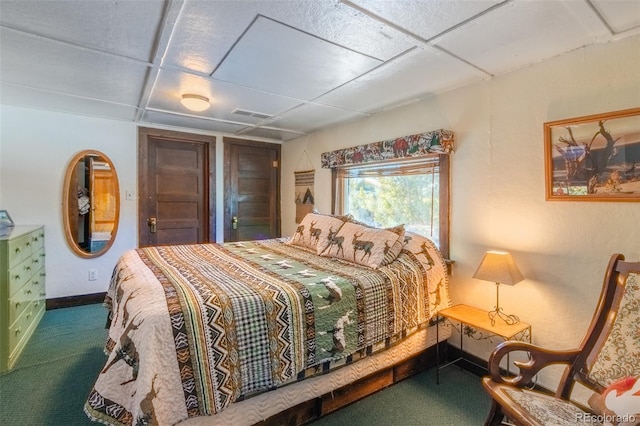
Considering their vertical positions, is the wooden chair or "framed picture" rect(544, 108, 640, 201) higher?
"framed picture" rect(544, 108, 640, 201)

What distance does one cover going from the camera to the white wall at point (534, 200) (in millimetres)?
1801

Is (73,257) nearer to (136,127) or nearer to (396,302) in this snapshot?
(136,127)

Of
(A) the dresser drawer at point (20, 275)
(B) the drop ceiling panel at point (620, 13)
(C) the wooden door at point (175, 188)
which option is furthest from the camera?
(C) the wooden door at point (175, 188)

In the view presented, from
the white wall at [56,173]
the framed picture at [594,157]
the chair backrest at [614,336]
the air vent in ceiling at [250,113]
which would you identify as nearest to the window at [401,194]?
the framed picture at [594,157]

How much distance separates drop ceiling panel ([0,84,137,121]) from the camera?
110 inches

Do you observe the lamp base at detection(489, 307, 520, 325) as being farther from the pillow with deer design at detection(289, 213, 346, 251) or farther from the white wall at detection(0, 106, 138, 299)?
the white wall at detection(0, 106, 138, 299)

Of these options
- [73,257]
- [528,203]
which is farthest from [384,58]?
[73,257]

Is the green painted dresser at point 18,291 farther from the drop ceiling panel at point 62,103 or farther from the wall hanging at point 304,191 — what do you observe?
the wall hanging at point 304,191

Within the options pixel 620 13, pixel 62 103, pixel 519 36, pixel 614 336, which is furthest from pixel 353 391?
pixel 62 103

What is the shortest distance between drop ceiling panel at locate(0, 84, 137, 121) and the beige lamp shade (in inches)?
137

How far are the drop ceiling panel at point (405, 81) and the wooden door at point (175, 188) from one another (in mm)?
2169

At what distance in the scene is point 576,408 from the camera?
4.67 feet

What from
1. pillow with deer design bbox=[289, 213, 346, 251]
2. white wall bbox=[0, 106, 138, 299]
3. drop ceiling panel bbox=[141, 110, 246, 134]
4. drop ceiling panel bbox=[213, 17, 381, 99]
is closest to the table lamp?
pillow with deer design bbox=[289, 213, 346, 251]

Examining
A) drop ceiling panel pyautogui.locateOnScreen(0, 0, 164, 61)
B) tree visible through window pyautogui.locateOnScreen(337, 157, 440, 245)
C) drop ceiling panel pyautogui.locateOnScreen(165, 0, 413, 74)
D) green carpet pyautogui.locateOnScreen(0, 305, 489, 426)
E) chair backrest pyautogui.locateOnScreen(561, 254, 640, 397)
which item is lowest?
green carpet pyautogui.locateOnScreen(0, 305, 489, 426)
